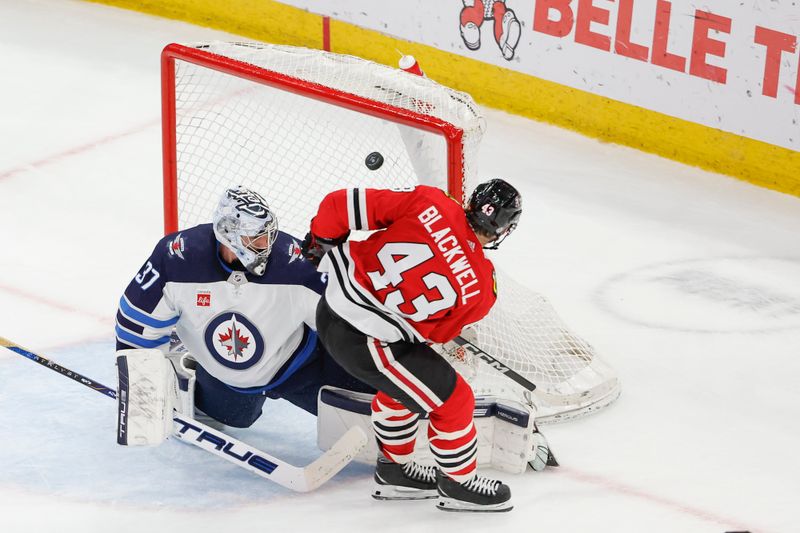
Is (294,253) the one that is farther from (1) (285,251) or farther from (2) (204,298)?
(2) (204,298)

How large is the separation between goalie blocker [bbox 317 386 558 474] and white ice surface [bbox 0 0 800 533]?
0.07 meters

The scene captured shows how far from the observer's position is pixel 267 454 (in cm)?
340

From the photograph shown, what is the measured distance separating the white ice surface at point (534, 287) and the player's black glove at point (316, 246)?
0.59m

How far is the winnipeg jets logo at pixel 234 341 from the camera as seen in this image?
3334 mm

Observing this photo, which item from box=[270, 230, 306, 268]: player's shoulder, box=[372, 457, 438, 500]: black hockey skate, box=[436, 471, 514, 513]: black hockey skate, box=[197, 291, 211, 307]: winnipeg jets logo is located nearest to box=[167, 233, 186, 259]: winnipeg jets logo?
box=[197, 291, 211, 307]: winnipeg jets logo

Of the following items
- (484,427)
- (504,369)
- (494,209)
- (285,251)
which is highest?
(494,209)

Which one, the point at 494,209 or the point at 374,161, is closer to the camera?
the point at 494,209

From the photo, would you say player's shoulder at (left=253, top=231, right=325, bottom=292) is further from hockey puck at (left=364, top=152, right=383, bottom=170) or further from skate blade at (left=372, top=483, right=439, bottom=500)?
skate blade at (left=372, top=483, right=439, bottom=500)

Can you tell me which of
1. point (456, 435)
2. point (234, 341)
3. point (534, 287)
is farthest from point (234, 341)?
point (534, 287)

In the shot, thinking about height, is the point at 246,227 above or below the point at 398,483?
above

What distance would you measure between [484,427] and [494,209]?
68 centimetres

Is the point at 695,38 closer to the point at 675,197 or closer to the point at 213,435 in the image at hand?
the point at 675,197

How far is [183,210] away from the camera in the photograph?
4184 millimetres

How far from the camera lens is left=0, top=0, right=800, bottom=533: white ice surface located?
335cm
